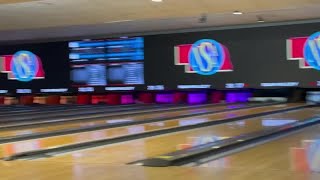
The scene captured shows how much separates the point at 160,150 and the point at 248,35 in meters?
7.94

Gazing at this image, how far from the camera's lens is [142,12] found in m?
8.62

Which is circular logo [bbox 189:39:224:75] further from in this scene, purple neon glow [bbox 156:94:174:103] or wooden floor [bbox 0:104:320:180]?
wooden floor [bbox 0:104:320:180]

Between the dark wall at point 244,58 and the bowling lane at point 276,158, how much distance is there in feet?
21.5

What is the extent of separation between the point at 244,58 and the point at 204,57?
1043 millimetres

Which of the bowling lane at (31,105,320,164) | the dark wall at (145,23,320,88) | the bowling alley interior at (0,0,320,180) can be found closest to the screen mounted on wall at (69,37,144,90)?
the bowling alley interior at (0,0,320,180)

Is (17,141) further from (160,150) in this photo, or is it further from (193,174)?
(193,174)

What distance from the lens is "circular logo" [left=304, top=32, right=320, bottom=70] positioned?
11.0m

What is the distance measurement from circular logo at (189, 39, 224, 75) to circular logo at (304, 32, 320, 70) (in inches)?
80.1

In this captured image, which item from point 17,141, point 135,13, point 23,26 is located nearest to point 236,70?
point 135,13

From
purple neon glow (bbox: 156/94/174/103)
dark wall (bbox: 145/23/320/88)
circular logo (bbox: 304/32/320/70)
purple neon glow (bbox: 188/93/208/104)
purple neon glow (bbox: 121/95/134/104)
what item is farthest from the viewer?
purple neon glow (bbox: 121/95/134/104)

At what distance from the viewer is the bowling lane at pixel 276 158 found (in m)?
3.33

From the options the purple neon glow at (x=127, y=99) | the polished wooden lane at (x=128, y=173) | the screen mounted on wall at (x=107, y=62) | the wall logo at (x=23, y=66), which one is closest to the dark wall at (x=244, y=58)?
the screen mounted on wall at (x=107, y=62)

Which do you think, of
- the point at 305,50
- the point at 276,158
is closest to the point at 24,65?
the point at 305,50

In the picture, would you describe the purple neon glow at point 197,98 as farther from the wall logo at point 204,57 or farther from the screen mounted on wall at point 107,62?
the screen mounted on wall at point 107,62
